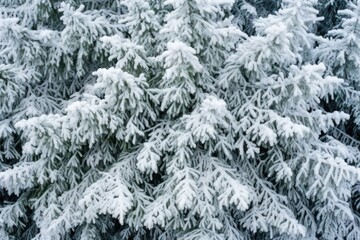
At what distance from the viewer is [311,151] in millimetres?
3260

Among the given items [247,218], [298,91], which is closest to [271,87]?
[298,91]

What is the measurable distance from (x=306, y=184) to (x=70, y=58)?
238 centimetres

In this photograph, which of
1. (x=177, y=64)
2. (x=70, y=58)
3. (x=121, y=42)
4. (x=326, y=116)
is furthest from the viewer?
(x=70, y=58)

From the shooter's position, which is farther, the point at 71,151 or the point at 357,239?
the point at 357,239

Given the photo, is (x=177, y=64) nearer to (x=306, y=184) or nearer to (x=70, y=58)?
(x=70, y=58)

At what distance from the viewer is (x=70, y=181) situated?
344cm

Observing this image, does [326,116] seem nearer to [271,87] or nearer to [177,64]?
[271,87]

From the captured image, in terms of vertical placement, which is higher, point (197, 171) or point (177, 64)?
point (177, 64)

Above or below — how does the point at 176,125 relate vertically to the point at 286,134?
below

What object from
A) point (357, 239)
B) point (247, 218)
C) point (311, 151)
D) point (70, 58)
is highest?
point (70, 58)

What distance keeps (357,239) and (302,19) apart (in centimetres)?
218

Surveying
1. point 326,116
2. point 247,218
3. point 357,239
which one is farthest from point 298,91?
point 357,239

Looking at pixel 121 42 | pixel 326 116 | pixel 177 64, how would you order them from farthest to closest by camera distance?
1. pixel 326 116
2. pixel 121 42
3. pixel 177 64

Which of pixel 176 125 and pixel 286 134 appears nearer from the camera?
pixel 286 134
